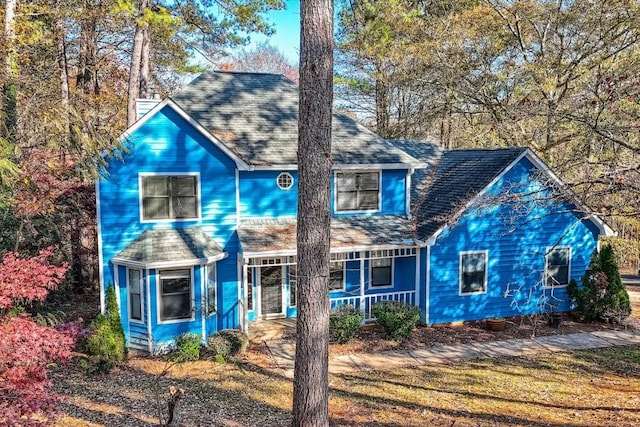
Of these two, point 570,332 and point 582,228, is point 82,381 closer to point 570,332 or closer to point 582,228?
point 570,332

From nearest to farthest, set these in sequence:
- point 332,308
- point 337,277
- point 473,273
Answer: point 332,308, point 473,273, point 337,277

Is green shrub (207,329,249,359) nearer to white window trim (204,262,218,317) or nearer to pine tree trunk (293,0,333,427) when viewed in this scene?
white window trim (204,262,218,317)

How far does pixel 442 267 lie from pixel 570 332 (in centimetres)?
420

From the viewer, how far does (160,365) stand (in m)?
12.6

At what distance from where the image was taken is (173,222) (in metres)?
14.1

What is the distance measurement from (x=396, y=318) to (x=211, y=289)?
5.31m

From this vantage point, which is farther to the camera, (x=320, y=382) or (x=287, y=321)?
(x=287, y=321)

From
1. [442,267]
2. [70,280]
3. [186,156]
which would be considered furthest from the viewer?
[70,280]

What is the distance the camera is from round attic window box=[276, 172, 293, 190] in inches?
594

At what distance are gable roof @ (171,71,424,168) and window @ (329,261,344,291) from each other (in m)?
3.27

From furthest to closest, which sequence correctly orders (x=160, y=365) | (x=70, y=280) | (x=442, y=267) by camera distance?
(x=70, y=280) → (x=442, y=267) → (x=160, y=365)

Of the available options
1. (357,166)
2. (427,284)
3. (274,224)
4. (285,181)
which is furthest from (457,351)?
(285,181)

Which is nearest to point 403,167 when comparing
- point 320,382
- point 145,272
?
point 145,272

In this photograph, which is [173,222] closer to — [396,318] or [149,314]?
[149,314]
